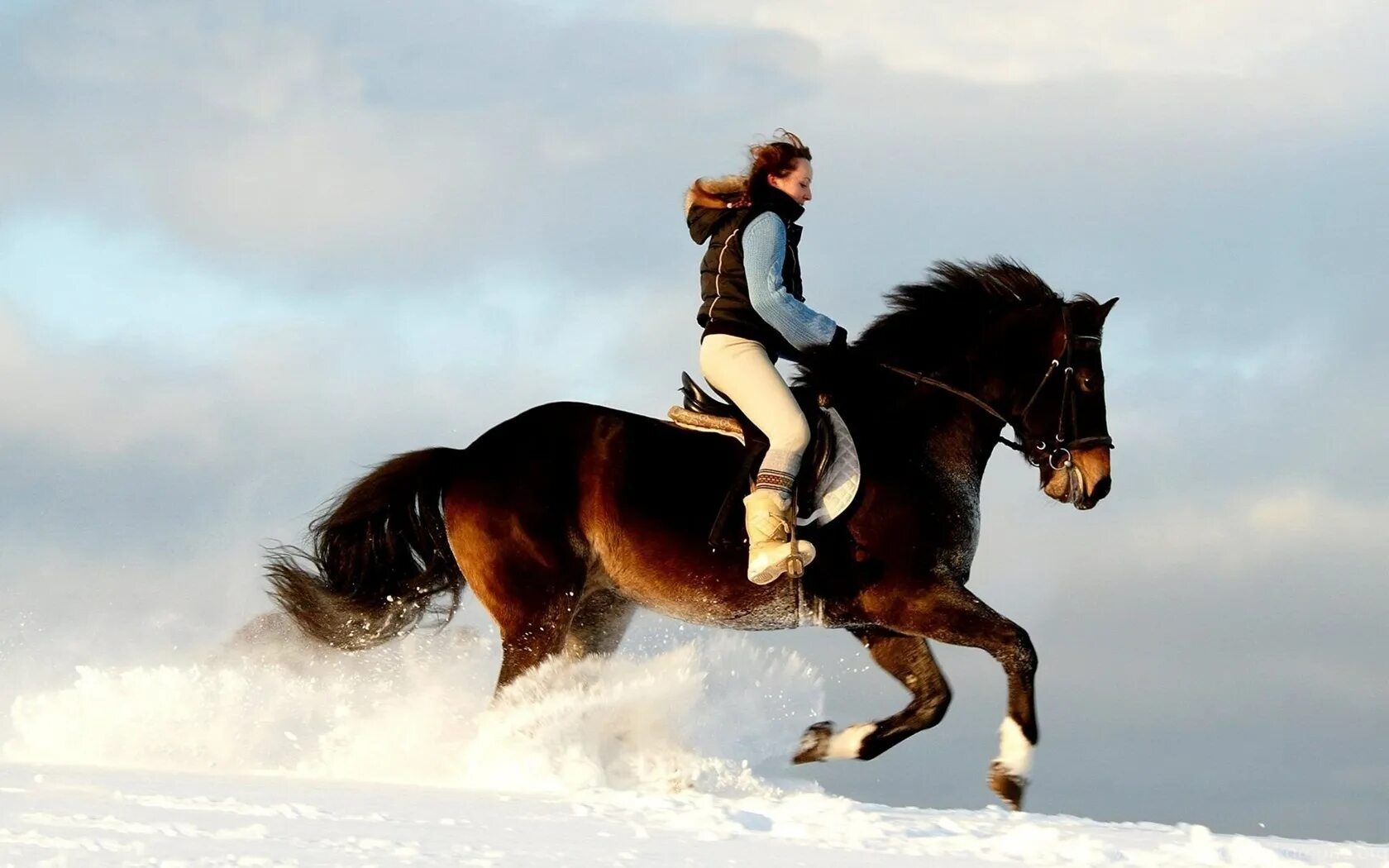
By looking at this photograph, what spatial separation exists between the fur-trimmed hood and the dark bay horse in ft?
2.57

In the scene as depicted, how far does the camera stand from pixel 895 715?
7.29 metres

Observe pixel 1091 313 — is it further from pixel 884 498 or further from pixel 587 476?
pixel 587 476

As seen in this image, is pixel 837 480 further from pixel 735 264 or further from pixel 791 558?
pixel 735 264

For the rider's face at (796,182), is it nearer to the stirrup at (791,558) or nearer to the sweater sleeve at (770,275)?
the sweater sleeve at (770,275)

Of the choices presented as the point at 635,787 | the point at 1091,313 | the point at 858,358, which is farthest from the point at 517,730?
the point at 1091,313

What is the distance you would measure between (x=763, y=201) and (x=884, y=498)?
1.48 meters

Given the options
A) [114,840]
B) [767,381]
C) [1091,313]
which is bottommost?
[114,840]

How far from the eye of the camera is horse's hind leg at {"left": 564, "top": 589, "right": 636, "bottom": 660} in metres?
7.71

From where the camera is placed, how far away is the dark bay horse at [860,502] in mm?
7191

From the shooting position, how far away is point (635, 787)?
23.1ft

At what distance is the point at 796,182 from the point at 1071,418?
1705mm

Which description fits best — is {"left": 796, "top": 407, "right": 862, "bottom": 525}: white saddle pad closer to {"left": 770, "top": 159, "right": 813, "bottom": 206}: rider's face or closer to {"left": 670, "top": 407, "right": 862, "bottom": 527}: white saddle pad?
Result: {"left": 670, "top": 407, "right": 862, "bottom": 527}: white saddle pad

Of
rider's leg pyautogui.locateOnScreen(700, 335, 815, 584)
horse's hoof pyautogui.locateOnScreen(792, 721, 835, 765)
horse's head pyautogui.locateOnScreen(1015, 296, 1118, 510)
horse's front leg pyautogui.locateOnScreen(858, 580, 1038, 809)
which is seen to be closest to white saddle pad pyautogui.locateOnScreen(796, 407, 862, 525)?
rider's leg pyautogui.locateOnScreen(700, 335, 815, 584)

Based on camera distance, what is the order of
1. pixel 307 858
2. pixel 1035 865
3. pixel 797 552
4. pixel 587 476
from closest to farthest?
pixel 307 858
pixel 1035 865
pixel 797 552
pixel 587 476
